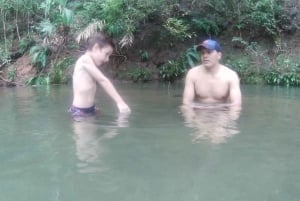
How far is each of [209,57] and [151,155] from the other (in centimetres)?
256

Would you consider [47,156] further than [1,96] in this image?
No

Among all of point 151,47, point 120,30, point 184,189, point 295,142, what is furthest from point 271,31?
point 184,189

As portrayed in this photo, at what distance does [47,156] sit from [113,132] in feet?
3.67

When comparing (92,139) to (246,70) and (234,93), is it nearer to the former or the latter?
(234,93)

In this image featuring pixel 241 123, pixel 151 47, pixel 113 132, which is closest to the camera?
pixel 113 132

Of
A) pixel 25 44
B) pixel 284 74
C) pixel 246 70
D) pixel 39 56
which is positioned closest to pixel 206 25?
pixel 246 70

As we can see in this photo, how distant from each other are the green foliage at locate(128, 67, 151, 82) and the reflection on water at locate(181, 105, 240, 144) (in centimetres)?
579

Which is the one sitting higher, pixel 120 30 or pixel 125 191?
pixel 120 30

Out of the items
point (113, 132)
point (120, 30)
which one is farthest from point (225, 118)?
point (120, 30)

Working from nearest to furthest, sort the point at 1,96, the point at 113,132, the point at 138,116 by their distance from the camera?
the point at 113,132 → the point at 138,116 → the point at 1,96

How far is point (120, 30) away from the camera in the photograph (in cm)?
1245

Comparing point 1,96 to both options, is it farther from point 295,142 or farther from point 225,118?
point 295,142

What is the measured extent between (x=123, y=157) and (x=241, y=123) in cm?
213

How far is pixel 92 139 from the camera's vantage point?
4711mm
